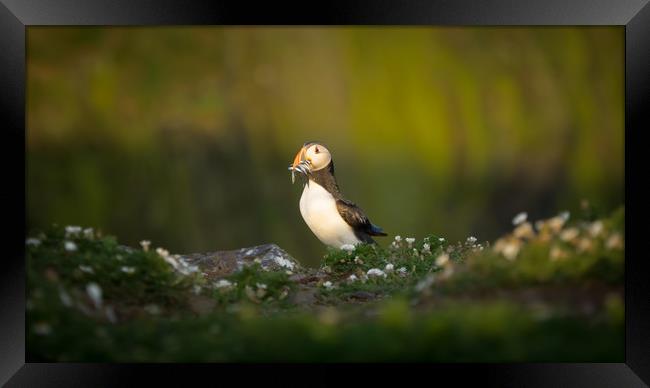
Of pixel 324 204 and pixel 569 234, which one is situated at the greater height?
pixel 324 204

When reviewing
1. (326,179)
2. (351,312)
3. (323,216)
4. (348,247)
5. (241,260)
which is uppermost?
(326,179)

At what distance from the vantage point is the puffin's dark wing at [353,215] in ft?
26.0

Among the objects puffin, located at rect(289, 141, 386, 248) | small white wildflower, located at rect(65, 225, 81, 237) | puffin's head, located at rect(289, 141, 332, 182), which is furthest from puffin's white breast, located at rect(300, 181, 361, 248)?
small white wildflower, located at rect(65, 225, 81, 237)

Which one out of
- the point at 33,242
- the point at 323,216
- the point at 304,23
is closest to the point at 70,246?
the point at 33,242

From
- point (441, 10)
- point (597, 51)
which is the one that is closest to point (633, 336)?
point (597, 51)

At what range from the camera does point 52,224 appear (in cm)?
603

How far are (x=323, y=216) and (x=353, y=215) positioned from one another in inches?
13.2

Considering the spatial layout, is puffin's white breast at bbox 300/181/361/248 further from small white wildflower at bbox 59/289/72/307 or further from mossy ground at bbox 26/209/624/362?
small white wildflower at bbox 59/289/72/307

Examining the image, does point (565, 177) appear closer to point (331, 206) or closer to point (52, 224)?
point (331, 206)

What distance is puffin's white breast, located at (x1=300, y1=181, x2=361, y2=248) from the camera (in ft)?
25.8

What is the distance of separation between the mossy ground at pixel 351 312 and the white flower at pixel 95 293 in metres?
0.01

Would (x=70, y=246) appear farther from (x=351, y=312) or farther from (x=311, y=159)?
(x=311, y=159)

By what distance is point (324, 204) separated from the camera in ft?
25.8

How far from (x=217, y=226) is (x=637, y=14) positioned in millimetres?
5049
